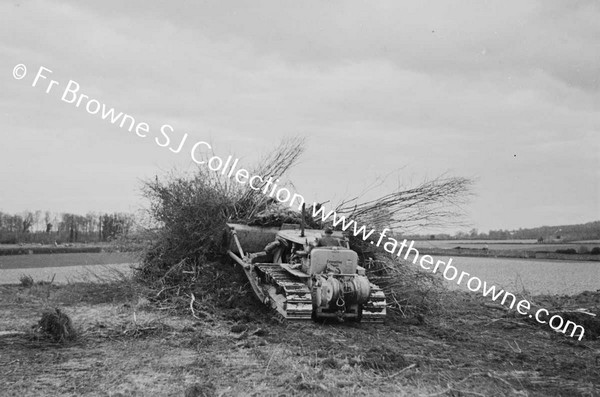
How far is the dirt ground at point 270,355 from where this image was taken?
7.19 meters

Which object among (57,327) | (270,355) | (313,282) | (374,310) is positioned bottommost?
(57,327)

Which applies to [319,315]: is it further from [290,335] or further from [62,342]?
[62,342]

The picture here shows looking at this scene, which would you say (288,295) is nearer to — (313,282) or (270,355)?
(313,282)

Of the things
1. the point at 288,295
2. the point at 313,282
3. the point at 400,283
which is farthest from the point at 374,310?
the point at 400,283

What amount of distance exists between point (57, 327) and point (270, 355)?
345cm

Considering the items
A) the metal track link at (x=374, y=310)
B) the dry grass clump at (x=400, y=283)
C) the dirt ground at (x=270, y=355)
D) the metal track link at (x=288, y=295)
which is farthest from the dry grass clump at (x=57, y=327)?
the dry grass clump at (x=400, y=283)

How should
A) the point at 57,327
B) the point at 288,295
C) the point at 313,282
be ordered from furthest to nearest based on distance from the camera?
the point at 313,282 < the point at 288,295 < the point at 57,327

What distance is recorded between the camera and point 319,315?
11.6 meters

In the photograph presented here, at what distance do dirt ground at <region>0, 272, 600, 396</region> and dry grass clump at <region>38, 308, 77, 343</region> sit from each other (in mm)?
145

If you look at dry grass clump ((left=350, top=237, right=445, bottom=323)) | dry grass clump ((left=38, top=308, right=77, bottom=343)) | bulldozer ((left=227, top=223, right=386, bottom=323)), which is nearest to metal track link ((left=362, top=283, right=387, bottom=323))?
bulldozer ((left=227, top=223, right=386, bottom=323))

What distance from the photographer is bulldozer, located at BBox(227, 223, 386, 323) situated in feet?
37.5

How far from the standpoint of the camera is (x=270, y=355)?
351 inches

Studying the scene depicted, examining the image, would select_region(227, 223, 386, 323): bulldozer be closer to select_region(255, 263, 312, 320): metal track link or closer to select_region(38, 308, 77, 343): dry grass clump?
select_region(255, 263, 312, 320): metal track link

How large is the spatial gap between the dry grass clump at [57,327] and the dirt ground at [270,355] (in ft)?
0.48
